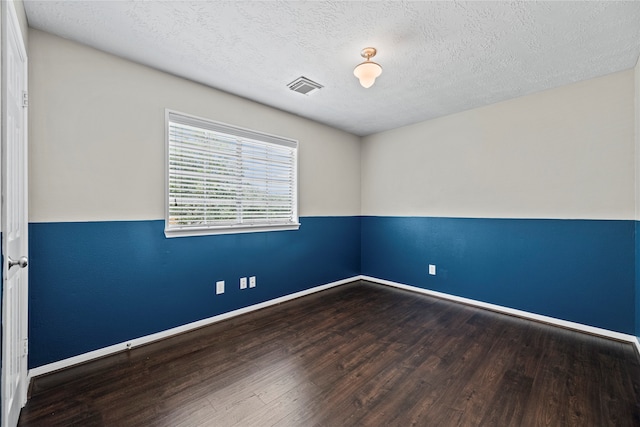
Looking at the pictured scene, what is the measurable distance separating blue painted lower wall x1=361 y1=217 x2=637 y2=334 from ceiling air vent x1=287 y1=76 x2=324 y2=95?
2.37 metres

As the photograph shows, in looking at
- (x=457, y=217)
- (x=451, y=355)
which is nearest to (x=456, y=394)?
(x=451, y=355)

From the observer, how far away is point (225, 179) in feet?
10.1

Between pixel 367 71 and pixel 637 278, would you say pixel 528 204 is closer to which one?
pixel 637 278

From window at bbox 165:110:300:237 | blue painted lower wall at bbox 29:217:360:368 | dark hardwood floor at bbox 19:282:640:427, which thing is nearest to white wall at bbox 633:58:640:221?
dark hardwood floor at bbox 19:282:640:427

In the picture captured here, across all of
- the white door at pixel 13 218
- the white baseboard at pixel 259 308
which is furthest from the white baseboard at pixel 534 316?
the white door at pixel 13 218

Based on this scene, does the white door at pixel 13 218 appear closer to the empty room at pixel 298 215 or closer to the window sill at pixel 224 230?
the empty room at pixel 298 215

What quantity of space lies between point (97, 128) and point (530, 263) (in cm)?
450

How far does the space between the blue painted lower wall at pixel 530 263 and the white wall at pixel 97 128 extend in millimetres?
3212

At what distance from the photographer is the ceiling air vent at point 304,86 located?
2.77m

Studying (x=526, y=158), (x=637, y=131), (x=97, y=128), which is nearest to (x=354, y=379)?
(x=97, y=128)

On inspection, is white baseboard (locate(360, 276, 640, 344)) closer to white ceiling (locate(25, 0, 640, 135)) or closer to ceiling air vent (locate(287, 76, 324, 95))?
white ceiling (locate(25, 0, 640, 135))

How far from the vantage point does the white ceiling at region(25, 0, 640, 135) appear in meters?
1.80

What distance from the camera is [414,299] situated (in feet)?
12.3

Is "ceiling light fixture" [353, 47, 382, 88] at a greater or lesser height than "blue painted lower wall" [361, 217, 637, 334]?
greater
